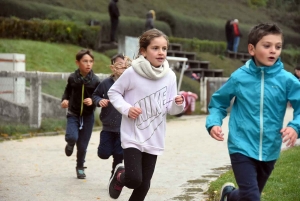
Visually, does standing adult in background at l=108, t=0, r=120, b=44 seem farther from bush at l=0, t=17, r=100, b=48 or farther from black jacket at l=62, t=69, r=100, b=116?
black jacket at l=62, t=69, r=100, b=116

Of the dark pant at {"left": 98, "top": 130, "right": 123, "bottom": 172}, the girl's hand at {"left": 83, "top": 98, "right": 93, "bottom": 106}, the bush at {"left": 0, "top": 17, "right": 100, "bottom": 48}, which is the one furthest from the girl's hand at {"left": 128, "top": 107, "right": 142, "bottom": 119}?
the bush at {"left": 0, "top": 17, "right": 100, "bottom": 48}

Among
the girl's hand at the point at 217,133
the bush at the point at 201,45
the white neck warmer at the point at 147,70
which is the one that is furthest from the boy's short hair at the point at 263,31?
the bush at the point at 201,45

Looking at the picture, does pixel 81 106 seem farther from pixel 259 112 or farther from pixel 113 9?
pixel 113 9

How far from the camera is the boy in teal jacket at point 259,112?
5.75m

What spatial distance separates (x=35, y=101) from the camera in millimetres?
14703

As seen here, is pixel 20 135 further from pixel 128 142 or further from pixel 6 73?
pixel 128 142

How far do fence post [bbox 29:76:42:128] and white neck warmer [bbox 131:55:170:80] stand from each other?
822cm

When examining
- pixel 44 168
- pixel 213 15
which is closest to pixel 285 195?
pixel 44 168

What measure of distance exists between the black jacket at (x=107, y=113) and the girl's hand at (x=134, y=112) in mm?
1936

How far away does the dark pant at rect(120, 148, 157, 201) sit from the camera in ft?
21.5

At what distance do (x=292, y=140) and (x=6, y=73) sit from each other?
376 inches

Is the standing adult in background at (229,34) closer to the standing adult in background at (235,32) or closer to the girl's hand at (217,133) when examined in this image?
the standing adult in background at (235,32)

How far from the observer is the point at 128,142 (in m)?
6.58

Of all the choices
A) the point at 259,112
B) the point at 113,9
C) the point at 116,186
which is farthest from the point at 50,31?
the point at 259,112
